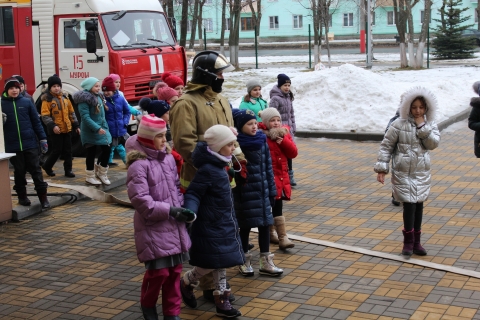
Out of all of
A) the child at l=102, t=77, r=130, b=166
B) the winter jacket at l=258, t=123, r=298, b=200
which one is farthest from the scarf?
the child at l=102, t=77, r=130, b=166

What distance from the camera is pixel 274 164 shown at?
7191mm

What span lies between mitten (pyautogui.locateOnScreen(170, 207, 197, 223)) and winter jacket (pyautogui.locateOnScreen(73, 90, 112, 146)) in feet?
18.0

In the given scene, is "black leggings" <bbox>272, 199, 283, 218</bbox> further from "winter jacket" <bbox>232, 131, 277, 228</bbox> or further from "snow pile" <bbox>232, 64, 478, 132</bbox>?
"snow pile" <bbox>232, 64, 478, 132</bbox>

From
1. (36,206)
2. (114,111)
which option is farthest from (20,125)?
(114,111)

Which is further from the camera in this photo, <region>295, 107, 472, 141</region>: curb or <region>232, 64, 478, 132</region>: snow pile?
<region>232, 64, 478, 132</region>: snow pile

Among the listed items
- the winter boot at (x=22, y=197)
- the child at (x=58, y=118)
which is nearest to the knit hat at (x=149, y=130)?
the winter boot at (x=22, y=197)

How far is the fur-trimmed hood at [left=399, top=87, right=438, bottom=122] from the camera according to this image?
694cm

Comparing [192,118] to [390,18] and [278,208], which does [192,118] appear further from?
[390,18]

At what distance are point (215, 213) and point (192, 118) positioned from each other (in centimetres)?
88

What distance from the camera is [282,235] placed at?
7.34m

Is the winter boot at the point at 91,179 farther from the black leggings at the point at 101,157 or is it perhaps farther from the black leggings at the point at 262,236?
the black leggings at the point at 262,236

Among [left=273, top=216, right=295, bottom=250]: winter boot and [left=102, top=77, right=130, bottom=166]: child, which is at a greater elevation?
[left=102, top=77, right=130, bottom=166]: child

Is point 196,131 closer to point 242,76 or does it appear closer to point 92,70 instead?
point 92,70

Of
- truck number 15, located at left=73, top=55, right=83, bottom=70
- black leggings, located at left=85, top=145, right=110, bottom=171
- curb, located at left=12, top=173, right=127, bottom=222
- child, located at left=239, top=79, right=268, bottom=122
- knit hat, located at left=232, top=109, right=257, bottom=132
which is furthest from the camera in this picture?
truck number 15, located at left=73, top=55, right=83, bottom=70
